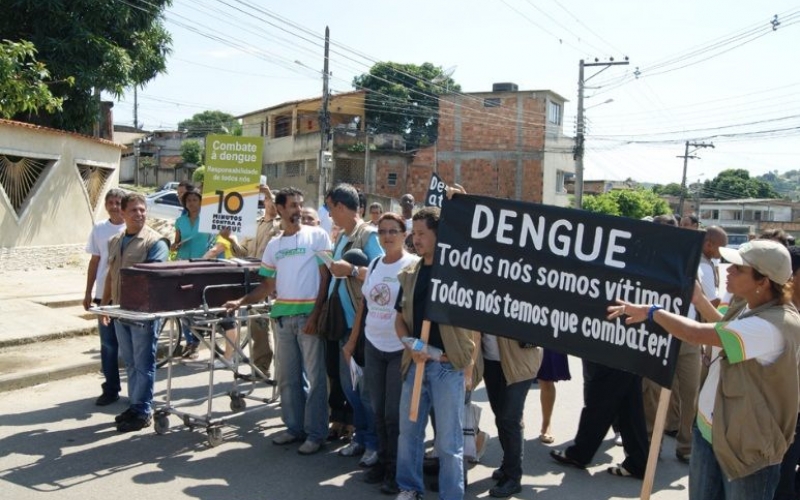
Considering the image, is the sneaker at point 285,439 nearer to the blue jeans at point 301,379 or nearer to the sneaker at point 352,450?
the blue jeans at point 301,379

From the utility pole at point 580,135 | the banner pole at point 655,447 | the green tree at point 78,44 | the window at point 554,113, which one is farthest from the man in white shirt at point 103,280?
the window at point 554,113

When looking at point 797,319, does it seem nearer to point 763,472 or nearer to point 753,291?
point 753,291

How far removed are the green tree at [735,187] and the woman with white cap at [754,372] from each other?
89692mm

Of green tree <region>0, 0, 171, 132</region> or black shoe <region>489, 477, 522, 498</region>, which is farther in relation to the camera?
green tree <region>0, 0, 171, 132</region>

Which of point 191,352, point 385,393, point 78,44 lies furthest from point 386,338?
point 78,44

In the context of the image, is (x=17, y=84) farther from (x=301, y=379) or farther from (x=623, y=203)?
(x=623, y=203)

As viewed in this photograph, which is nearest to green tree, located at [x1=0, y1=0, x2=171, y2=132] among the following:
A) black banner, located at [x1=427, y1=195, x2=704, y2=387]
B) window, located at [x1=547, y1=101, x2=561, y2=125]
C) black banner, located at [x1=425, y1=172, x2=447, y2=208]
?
black banner, located at [x1=425, y1=172, x2=447, y2=208]

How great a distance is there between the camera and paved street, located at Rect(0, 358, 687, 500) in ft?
16.7

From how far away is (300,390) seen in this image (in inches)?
239

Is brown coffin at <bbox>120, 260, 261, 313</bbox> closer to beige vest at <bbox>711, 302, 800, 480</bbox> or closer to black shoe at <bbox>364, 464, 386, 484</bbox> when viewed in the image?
black shoe at <bbox>364, 464, 386, 484</bbox>

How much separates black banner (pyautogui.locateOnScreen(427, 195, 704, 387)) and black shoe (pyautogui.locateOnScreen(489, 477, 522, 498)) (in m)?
1.45

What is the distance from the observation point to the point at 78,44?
61.6 feet

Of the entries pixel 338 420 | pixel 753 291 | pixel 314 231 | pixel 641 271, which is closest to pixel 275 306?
pixel 314 231

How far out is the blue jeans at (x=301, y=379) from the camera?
5.89m
